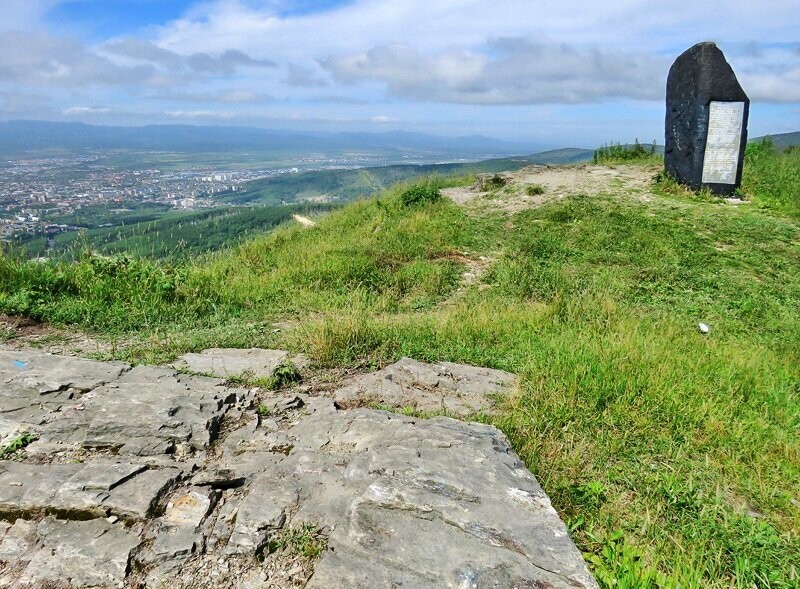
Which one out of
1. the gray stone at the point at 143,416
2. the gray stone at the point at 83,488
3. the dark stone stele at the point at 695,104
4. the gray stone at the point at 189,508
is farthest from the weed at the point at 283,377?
the dark stone stele at the point at 695,104

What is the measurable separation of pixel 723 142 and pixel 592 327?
874 centimetres

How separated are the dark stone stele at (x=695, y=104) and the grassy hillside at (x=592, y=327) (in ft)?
3.93

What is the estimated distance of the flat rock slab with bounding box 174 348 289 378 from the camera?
4.03 m

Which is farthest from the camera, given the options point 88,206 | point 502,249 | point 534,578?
point 88,206

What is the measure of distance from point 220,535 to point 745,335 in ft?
18.8

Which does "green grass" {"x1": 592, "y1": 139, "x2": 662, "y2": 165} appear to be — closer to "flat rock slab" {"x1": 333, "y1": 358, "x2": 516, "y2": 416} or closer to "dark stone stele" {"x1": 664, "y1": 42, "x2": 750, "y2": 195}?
"dark stone stele" {"x1": 664, "y1": 42, "x2": 750, "y2": 195}

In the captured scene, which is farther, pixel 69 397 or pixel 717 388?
pixel 717 388

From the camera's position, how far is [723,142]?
11.3 metres

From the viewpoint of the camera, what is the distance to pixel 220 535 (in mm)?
2240

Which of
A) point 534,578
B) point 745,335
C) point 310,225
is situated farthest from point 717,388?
point 310,225

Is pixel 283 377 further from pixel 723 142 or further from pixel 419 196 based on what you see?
pixel 723 142

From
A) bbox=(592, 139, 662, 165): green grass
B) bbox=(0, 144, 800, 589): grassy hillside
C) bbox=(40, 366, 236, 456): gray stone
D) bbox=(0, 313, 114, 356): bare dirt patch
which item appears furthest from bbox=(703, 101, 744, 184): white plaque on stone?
bbox=(0, 313, 114, 356): bare dirt patch

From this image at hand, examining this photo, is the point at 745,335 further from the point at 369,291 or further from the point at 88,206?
the point at 88,206

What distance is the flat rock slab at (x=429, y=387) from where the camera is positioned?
3598 mm
